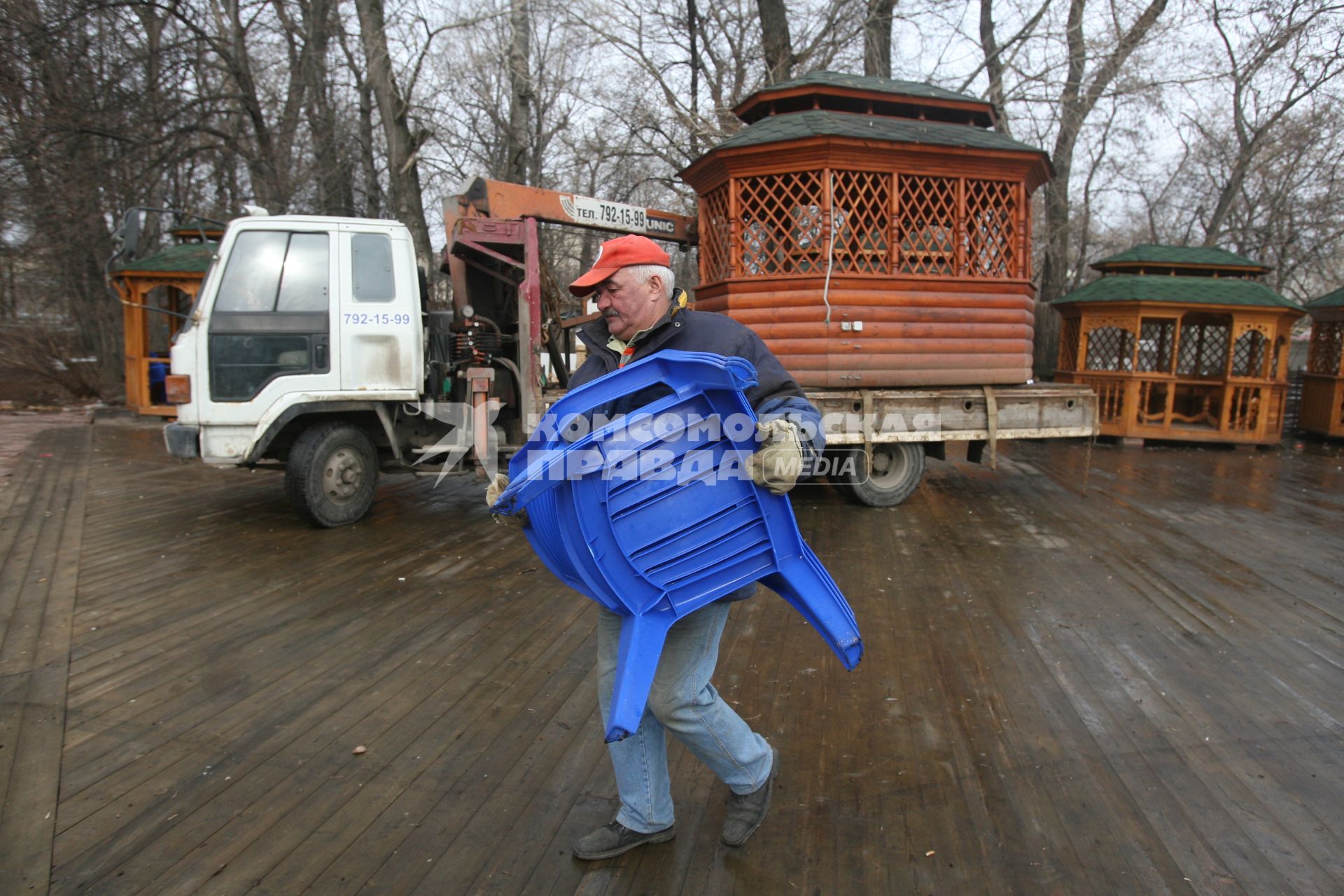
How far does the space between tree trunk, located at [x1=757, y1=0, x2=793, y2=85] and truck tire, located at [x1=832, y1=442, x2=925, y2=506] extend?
952cm

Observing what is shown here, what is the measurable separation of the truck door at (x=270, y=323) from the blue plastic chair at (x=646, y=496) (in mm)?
4776

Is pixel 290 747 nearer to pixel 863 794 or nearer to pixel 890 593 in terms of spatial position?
pixel 863 794

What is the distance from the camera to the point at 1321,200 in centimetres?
1881

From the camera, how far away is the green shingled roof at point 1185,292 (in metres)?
12.5

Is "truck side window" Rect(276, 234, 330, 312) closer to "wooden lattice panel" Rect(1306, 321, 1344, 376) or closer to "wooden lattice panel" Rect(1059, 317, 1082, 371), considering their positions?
"wooden lattice panel" Rect(1059, 317, 1082, 371)

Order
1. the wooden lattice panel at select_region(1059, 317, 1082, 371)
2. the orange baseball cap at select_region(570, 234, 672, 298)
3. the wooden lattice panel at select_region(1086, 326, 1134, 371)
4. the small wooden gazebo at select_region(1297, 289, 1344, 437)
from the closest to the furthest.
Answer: the orange baseball cap at select_region(570, 234, 672, 298)
the small wooden gazebo at select_region(1297, 289, 1344, 437)
the wooden lattice panel at select_region(1086, 326, 1134, 371)
the wooden lattice panel at select_region(1059, 317, 1082, 371)

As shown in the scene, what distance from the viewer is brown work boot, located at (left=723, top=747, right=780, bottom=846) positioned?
242 centimetres

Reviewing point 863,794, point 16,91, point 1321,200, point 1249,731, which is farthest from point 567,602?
point 1321,200

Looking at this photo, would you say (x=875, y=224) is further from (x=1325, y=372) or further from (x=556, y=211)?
(x=1325, y=372)

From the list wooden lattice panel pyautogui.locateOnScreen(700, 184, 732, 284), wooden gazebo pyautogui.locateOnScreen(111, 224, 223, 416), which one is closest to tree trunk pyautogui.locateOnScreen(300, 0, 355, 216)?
wooden gazebo pyautogui.locateOnScreen(111, 224, 223, 416)

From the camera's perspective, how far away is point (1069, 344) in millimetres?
14312

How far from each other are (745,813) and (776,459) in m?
1.15

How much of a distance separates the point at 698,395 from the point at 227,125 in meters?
18.5

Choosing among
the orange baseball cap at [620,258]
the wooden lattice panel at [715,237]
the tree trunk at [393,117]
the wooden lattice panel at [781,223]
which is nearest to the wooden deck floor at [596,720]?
the orange baseball cap at [620,258]
